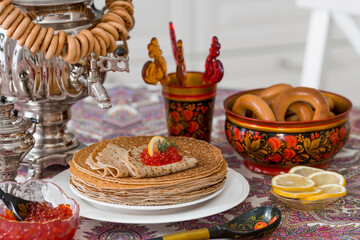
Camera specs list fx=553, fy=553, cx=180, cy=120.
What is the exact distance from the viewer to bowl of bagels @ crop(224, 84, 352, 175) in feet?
3.90

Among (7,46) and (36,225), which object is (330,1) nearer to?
(7,46)

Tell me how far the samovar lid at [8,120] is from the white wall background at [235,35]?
91.7 inches

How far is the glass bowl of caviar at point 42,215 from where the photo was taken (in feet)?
2.82

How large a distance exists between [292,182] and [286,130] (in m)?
0.13

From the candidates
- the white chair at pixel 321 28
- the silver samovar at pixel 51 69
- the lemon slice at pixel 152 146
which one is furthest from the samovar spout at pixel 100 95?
the white chair at pixel 321 28

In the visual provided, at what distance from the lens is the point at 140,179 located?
991mm

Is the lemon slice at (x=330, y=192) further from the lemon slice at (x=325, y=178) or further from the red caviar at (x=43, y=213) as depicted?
the red caviar at (x=43, y=213)

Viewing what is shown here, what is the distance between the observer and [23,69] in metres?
1.17

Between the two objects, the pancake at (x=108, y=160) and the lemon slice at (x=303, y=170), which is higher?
the pancake at (x=108, y=160)

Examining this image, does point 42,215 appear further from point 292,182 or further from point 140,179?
point 292,182

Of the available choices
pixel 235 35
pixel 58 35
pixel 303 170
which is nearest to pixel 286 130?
pixel 303 170

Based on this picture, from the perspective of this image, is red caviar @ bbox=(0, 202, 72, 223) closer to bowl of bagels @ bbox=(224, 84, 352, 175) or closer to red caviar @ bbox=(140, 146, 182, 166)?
red caviar @ bbox=(140, 146, 182, 166)

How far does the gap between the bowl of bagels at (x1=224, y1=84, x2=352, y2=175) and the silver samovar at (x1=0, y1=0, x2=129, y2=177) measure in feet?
1.02

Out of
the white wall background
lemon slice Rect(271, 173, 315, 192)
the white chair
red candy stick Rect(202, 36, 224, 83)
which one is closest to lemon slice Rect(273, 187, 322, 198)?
lemon slice Rect(271, 173, 315, 192)
